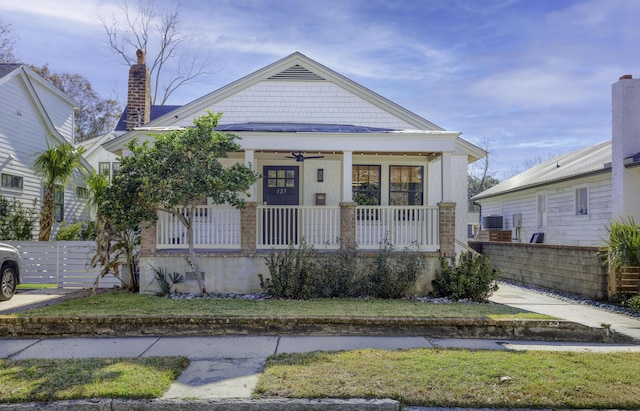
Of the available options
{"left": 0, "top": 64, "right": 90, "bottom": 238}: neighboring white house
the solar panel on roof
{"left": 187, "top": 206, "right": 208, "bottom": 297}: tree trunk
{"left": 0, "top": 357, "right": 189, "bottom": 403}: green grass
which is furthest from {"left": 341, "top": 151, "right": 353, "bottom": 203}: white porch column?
{"left": 0, "top": 64, "right": 90, "bottom": 238}: neighboring white house

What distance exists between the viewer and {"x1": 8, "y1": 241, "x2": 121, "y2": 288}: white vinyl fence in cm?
1124

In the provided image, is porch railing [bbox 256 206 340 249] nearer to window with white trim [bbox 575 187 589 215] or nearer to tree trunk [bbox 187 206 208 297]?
tree trunk [bbox 187 206 208 297]

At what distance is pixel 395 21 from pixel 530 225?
1144 centimetres

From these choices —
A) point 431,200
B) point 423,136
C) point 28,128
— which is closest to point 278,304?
point 423,136

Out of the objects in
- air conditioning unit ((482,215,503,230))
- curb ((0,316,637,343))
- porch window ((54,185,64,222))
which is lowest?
curb ((0,316,637,343))

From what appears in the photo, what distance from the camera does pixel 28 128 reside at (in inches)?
623

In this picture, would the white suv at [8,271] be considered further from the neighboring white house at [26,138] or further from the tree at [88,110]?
the tree at [88,110]

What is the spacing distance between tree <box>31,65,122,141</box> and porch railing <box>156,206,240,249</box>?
2728 cm

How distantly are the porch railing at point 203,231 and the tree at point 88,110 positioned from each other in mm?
27282

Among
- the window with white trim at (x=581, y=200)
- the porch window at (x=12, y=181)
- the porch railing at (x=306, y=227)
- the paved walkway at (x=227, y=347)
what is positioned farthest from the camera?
the window with white trim at (x=581, y=200)

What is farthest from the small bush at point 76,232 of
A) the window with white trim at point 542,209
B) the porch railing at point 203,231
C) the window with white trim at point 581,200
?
the window with white trim at point 542,209

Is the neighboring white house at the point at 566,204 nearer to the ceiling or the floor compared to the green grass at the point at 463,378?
nearer to the ceiling

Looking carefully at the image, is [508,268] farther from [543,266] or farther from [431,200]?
[431,200]

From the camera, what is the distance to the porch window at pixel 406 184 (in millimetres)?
13422
